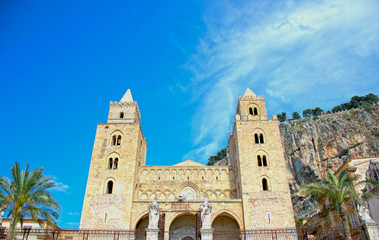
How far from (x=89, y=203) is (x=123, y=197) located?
3.14 meters

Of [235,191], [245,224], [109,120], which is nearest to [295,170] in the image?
[235,191]

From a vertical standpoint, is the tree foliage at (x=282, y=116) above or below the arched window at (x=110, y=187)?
above

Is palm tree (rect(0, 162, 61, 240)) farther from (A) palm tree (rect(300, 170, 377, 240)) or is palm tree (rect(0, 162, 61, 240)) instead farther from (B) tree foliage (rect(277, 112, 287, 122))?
(B) tree foliage (rect(277, 112, 287, 122))

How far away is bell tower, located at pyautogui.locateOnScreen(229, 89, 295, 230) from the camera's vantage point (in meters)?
26.0

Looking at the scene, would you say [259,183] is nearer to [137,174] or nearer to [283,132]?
[137,174]

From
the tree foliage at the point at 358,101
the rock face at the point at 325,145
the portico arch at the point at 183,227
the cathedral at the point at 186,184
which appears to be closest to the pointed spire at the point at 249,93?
the cathedral at the point at 186,184

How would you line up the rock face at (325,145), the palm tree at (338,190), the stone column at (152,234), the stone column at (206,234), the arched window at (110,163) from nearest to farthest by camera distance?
1. the palm tree at (338,190)
2. the stone column at (206,234)
3. the stone column at (152,234)
4. the arched window at (110,163)
5. the rock face at (325,145)

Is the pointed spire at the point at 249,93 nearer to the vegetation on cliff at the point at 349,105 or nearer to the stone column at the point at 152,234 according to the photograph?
the stone column at the point at 152,234

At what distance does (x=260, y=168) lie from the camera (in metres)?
28.3

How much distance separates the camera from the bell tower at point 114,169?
26.1m

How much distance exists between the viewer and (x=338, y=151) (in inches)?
2296

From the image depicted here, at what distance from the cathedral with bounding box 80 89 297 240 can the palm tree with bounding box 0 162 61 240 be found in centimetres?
758

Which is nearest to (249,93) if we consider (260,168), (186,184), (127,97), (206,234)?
(260,168)

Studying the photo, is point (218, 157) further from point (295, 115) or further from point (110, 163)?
point (110, 163)
